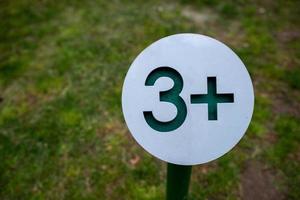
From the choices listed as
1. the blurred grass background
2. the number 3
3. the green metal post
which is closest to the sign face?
the number 3

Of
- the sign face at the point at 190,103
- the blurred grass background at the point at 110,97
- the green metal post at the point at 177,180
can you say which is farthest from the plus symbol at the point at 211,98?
the blurred grass background at the point at 110,97

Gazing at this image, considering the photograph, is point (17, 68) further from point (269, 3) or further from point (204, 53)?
point (269, 3)

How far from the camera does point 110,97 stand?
301 centimetres

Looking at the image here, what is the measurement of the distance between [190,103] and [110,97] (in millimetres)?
1573

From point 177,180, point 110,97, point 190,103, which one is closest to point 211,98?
point 190,103

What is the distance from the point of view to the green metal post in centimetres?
174

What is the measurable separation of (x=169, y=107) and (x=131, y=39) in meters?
2.17

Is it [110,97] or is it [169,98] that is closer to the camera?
[169,98]

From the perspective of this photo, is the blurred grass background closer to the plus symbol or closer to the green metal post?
the green metal post

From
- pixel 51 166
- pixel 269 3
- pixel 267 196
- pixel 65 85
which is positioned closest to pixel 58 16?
pixel 65 85

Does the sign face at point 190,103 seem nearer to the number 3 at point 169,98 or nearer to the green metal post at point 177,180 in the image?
the number 3 at point 169,98

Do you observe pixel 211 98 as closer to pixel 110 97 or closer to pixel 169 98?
pixel 169 98

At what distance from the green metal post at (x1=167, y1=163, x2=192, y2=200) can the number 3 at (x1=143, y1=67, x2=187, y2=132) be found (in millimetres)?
269

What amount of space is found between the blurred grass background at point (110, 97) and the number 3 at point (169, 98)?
904mm
